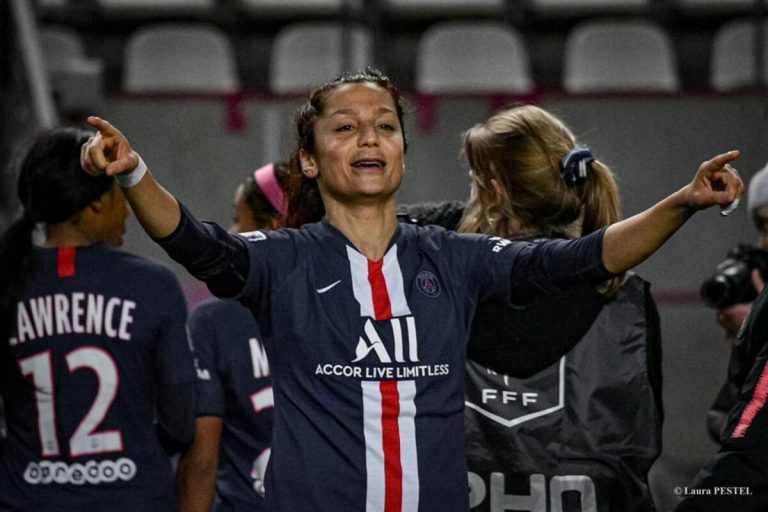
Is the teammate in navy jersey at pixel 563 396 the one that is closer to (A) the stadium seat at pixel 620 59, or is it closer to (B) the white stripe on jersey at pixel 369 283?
(B) the white stripe on jersey at pixel 369 283

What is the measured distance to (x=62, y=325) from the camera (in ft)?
9.48

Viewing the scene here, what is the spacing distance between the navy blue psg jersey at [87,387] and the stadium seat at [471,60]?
4.50 metres

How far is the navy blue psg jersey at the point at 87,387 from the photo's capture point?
9.40 ft

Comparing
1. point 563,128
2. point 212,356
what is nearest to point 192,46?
point 212,356

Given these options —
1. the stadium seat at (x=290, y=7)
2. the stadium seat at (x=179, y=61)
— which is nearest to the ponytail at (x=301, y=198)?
the stadium seat at (x=179, y=61)

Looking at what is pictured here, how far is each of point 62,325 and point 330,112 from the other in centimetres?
84

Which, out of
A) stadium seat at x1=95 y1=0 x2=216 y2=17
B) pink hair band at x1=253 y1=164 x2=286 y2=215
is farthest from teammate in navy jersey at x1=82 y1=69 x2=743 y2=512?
stadium seat at x1=95 y1=0 x2=216 y2=17

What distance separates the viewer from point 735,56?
713cm

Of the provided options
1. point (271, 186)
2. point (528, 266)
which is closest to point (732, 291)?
point (528, 266)

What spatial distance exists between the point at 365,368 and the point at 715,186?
2.14 feet

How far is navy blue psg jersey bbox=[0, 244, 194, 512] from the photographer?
9.40ft

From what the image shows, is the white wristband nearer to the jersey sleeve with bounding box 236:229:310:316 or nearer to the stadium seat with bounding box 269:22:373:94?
the jersey sleeve with bounding box 236:229:310:316

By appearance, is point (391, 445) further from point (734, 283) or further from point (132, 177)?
point (734, 283)

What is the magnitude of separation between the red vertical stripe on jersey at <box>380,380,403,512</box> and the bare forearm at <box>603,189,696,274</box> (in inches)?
16.9
